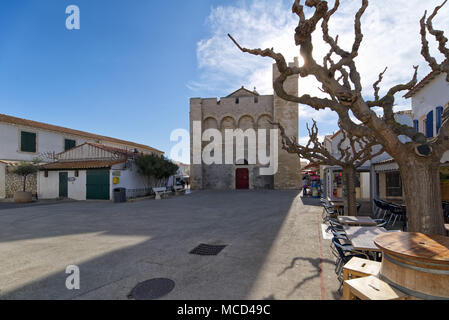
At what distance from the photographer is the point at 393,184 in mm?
13695

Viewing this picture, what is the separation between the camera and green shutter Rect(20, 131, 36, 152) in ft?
66.5

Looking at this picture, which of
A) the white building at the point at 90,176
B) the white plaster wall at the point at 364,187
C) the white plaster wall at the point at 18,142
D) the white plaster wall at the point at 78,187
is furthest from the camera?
the white plaster wall at the point at 18,142

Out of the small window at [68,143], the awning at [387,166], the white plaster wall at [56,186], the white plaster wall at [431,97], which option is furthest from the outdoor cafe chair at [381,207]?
the small window at [68,143]

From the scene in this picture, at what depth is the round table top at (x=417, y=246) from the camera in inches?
96.0

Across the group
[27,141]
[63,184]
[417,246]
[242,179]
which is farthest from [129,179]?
[417,246]

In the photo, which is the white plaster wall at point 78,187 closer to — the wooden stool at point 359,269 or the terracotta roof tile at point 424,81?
the wooden stool at point 359,269

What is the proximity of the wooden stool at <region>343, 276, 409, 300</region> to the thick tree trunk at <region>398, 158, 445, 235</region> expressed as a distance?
1232mm

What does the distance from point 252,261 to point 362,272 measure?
2.19 m

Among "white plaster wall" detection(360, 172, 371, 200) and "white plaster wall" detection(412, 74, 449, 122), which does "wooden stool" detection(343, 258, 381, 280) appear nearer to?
"white plaster wall" detection(412, 74, 449, 122)

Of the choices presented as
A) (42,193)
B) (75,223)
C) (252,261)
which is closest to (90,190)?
(42,193)

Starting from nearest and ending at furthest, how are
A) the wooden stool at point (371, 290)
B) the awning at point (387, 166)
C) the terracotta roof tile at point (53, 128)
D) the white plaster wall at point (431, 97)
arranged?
the wooden stool at point (371, 290) < the awning at point (387, 166) < the white plaster wall at point (431, 97) < the terracotta roof tile at point (53, 128)

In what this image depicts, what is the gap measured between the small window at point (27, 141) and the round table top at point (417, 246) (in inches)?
1007

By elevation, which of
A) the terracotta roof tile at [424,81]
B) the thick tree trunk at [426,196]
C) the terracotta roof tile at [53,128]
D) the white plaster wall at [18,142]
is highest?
the terracotta roof tile at [53,128]

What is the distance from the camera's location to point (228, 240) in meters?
6.39
